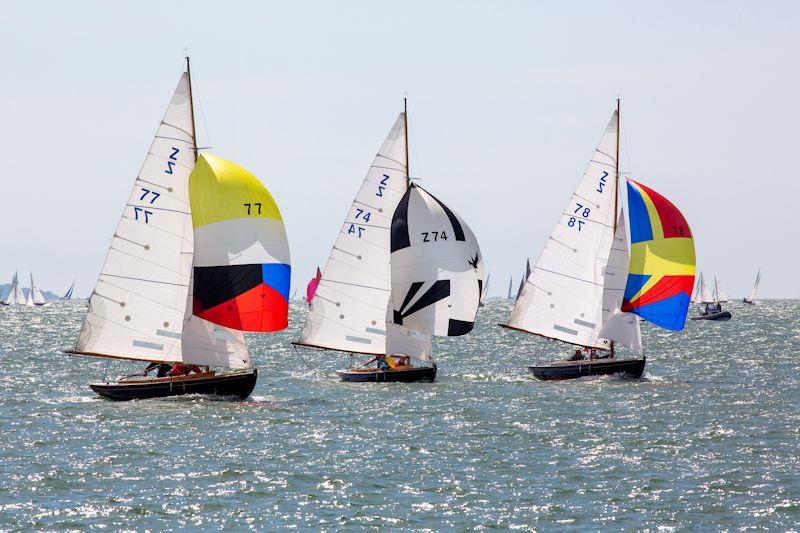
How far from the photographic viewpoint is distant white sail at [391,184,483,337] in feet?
152

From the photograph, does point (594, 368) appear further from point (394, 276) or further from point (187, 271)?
point (187, 271)

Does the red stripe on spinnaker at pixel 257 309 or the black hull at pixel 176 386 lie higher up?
the red stripe on spinnaker at pixel 257 309

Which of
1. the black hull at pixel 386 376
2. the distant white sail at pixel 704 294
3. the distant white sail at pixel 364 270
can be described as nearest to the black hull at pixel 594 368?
the black hull at pixel 386 376

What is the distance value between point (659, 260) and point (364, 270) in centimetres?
1152

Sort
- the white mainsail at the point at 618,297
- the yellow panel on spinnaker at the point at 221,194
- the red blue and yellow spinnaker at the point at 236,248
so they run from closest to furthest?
1. the yellow panel on spinnaker at the point at 221,194
2. the red blue and yellow spinnaker at the point at 236,248
3. the white mainsail at the point at 618,297

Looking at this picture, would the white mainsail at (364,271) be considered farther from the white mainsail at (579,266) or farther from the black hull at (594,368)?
the black hull at (594,368)

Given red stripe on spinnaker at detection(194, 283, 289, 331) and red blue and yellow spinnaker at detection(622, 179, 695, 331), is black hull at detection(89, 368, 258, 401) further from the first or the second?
red blue and yellow spinnaker at detection(622, 179, 695, 331)

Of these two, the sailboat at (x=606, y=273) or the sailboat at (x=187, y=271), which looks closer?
the sailboat at (x=187, y=271)

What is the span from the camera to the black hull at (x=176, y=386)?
3866 cm

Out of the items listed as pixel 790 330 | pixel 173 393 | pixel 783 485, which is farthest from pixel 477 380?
pixel 790 330

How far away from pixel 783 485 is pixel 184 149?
20843 mm

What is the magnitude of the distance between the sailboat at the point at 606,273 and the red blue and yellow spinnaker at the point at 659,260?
0.04 meters

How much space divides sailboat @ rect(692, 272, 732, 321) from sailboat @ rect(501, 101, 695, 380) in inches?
3643

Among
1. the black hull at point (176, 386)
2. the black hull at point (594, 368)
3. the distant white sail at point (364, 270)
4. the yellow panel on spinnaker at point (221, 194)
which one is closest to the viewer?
the yellow panel on spinnaker at point (221, 194)
